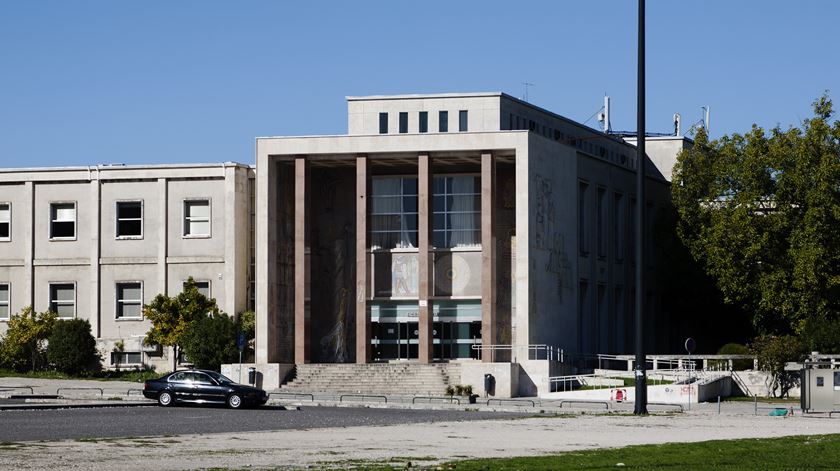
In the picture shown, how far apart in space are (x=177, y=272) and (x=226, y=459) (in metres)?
49.0

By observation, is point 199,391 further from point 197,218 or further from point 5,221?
point 5,221

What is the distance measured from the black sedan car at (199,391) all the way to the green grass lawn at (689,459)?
21591 mm

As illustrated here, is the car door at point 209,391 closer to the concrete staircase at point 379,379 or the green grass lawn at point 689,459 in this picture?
the concrete staircase at point 379,379

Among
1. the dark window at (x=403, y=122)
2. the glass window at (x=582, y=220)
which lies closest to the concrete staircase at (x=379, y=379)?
the glass window at (x=582, y=220)

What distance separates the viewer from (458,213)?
69.8 metres

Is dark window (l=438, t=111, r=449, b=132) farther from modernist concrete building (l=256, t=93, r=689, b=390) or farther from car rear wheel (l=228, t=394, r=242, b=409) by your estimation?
car rear wheel (l=228, t=394, r=242, b=409)

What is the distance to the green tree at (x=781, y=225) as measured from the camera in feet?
214

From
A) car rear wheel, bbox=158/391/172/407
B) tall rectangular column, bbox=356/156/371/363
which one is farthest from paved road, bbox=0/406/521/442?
tall rectangular column, bbox=356/156/371/363

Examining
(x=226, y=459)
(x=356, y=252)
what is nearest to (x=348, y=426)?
(x=226, y=459)

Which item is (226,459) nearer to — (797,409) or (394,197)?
(797,409)

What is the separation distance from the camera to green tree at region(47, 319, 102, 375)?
67.6 metres

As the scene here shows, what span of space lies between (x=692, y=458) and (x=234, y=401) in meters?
25.2

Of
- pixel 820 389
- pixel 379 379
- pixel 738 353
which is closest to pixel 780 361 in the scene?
pixel 738 353

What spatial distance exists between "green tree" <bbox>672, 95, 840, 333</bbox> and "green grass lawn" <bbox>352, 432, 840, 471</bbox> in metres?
37.7
